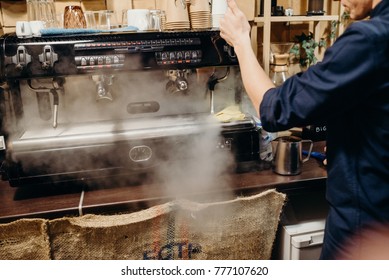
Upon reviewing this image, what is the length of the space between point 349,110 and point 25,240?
1.04 metres

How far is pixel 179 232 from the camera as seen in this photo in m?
1.30

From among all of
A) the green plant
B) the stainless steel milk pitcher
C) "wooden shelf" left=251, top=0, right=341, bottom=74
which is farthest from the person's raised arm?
the green plant

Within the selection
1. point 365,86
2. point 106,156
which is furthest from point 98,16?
point 365,86

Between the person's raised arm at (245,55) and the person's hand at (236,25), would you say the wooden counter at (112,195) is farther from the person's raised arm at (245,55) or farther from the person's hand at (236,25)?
the person's hand at (236,25)

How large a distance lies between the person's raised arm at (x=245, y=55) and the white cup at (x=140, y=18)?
40 centimetres

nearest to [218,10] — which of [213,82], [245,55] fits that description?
[213,82]

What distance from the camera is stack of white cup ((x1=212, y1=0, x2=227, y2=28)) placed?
144 centimetres

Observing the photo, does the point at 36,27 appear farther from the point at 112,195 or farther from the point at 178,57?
the point at 112,195

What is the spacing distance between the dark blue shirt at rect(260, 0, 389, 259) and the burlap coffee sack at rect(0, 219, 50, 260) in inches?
30.3

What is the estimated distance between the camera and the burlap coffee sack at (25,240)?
1135 mm

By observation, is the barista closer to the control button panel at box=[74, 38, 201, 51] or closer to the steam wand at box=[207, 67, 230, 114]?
the control button panel at box=[74, 38, 201, 51]

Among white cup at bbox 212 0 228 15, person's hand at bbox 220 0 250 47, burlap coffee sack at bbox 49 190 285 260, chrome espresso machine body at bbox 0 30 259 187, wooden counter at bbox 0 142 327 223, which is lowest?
burlap coffee sack at bbox 49 190 285 260

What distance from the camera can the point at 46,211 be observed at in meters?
1.18

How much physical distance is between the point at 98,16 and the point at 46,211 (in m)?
0.81
